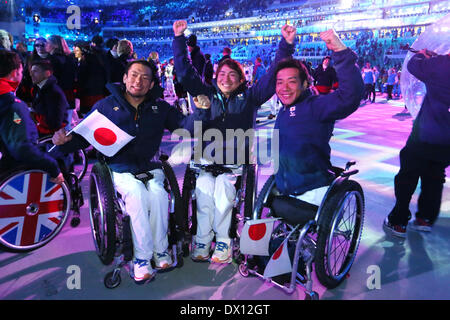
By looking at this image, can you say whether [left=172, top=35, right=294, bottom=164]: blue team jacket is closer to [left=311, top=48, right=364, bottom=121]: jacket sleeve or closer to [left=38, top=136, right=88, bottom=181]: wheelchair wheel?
[left=311, top=48, right=364, bottom=121]: jacket sleeve

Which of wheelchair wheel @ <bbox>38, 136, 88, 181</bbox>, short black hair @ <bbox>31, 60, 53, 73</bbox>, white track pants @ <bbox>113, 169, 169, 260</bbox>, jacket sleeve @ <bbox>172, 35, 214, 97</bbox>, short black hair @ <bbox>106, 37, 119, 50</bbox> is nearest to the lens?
white track pants @ <bbox>113, 169, 169, 260</bbox>

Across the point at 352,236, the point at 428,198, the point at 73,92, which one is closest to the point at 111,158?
the point at 352,236

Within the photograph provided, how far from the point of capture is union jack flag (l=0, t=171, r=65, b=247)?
2.26m

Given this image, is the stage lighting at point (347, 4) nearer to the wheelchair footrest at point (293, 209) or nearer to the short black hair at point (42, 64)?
the short black hair at point (42, 64)

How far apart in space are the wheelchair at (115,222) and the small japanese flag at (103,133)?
0.35 ft

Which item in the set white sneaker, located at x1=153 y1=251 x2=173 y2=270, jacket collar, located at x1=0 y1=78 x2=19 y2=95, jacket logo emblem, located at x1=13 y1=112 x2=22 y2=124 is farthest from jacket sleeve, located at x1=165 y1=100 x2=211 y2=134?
jacket collar, located at x1=0 y1=78 x2=19 y2=95

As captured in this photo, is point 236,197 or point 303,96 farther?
point 236,197

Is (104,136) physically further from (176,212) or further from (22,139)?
(176,212)

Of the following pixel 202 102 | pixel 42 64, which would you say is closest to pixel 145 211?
pixel 202 102

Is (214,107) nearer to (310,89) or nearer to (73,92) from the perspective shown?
(310,89)

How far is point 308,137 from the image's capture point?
204cm

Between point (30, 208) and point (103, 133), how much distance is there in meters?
0.82

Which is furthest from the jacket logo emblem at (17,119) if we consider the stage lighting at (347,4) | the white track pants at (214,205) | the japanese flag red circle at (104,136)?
the stage lighting at (347,4)

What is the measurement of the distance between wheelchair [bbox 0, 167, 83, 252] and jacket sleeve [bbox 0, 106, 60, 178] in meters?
0.08
